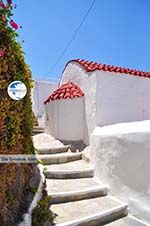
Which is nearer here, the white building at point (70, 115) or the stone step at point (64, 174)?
the stone step at point (64, 174)

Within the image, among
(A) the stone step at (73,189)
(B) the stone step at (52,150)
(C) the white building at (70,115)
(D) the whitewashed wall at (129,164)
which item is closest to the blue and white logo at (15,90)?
(A) the stone step at (73,189)

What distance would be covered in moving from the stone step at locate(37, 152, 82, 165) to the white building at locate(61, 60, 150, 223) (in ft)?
2.27

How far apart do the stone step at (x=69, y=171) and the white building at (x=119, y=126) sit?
293mm

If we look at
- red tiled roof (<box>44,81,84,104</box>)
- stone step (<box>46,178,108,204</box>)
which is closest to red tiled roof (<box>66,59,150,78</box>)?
red tiled roof (<box>44,81,84,104</box>)

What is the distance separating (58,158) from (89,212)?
9.16 ft

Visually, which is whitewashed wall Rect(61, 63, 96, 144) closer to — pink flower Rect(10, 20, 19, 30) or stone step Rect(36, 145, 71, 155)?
stone step Rect(36, 145, 71, 155)

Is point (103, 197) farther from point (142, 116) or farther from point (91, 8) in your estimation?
point (91, 8)

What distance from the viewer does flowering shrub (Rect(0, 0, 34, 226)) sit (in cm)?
419

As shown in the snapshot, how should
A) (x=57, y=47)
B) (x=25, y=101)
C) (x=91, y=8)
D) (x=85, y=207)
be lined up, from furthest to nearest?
(x=57, y=47)
(x=91, y=8)
(x=85, y=207)
(x=25, y=101)

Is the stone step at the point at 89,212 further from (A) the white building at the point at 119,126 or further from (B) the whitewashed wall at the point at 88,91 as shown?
(B) the whitewashed wall at the point at 88,91

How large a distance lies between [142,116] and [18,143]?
22.5 feet

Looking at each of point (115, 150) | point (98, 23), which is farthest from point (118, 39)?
point (115, 150)

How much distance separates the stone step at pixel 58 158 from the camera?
Result: 27.9 feet

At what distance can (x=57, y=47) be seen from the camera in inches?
490
